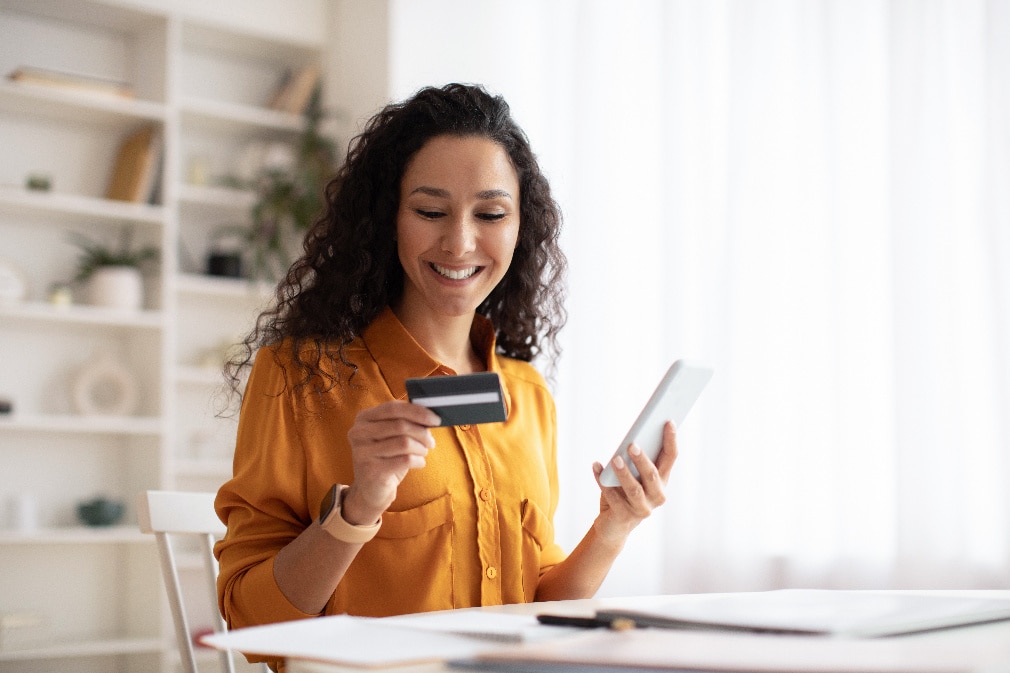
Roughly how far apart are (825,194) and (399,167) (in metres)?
1.31

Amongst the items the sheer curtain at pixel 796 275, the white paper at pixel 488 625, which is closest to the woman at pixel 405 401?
the white paper at pixel 488 625

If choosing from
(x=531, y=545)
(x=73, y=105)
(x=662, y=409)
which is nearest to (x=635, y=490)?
(x=662, y=409)

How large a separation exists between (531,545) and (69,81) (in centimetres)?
282

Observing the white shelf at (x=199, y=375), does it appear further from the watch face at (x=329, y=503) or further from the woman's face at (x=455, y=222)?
the watch face at (x=329, y=503)

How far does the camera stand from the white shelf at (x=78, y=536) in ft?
11.0

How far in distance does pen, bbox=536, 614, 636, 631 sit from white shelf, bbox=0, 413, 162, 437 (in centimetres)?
299

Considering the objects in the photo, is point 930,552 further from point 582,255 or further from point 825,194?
point 582,255

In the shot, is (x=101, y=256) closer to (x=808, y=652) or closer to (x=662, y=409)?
(x=662, y=409)

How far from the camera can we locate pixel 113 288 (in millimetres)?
3625

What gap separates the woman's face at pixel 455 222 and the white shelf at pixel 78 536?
7.33ft

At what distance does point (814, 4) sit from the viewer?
8.71 feet

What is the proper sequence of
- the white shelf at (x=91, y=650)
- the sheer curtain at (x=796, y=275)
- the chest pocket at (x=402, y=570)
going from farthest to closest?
the white shelf at (x=91, y=650) → the sheer curtain at (x=796, y=275) → the chest pocket at (x=402, y=570)

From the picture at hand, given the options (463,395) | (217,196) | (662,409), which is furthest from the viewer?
(217,196)

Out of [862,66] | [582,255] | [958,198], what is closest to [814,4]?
[862,66]
